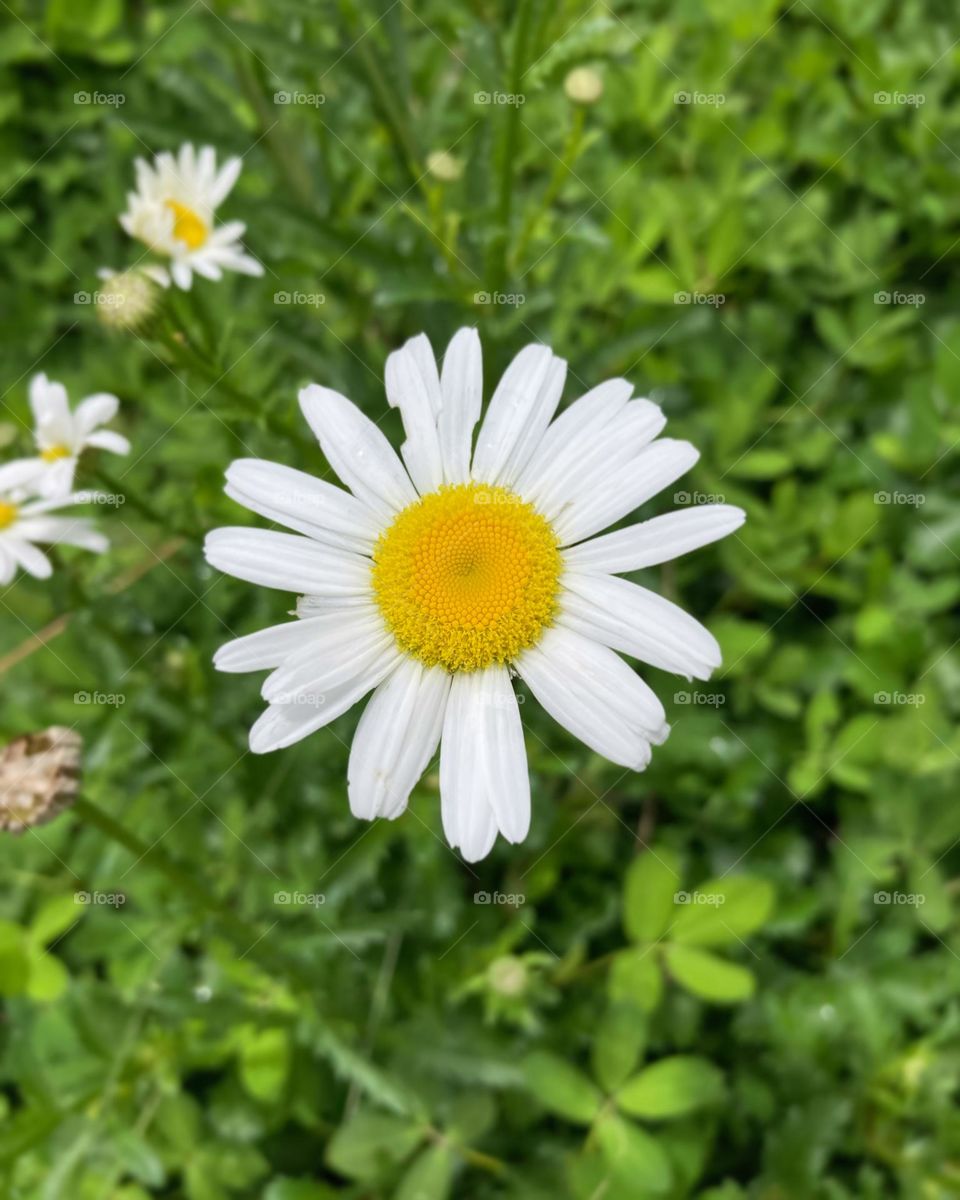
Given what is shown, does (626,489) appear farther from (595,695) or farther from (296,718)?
(296,718)

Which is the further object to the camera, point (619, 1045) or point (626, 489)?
point (619, 1045)

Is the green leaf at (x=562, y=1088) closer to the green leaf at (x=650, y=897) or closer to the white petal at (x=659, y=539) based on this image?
the green leaf at (x=650, y=897)

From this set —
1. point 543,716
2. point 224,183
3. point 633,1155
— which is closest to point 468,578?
point 543,716

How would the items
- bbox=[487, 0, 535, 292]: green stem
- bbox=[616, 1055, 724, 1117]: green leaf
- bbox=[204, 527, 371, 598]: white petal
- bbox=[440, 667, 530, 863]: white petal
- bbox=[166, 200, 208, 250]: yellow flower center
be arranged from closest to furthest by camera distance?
1. bbox=[440, 667, 530, 863]: white petal
2. bbox=[204, 527, 371, 598]: white petal
3. bbox=[487, 0, 535, 292]: green stem
4. bbox=[616, 1055, 724, 1117]: green leaf
5. bbox=[166, 200, 208, 250]: yellow flower center

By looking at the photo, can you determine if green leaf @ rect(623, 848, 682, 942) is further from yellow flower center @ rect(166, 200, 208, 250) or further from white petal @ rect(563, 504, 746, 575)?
yellow flower center @ rect(166, 200, 208, 250)

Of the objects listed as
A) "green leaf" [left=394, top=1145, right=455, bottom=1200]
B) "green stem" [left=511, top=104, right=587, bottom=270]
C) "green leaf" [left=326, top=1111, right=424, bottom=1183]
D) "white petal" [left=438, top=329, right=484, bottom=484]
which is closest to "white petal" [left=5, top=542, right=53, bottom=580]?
"white petal" [left=438, top=329, right=484, bottom=484]

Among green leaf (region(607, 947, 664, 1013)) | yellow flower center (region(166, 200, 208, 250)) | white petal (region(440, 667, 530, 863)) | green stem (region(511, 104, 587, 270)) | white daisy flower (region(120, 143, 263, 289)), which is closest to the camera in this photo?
white petal (region(440, 667, 530, 863))

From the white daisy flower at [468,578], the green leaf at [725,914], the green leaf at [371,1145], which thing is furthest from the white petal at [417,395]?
the green leaf at [371,1145]
